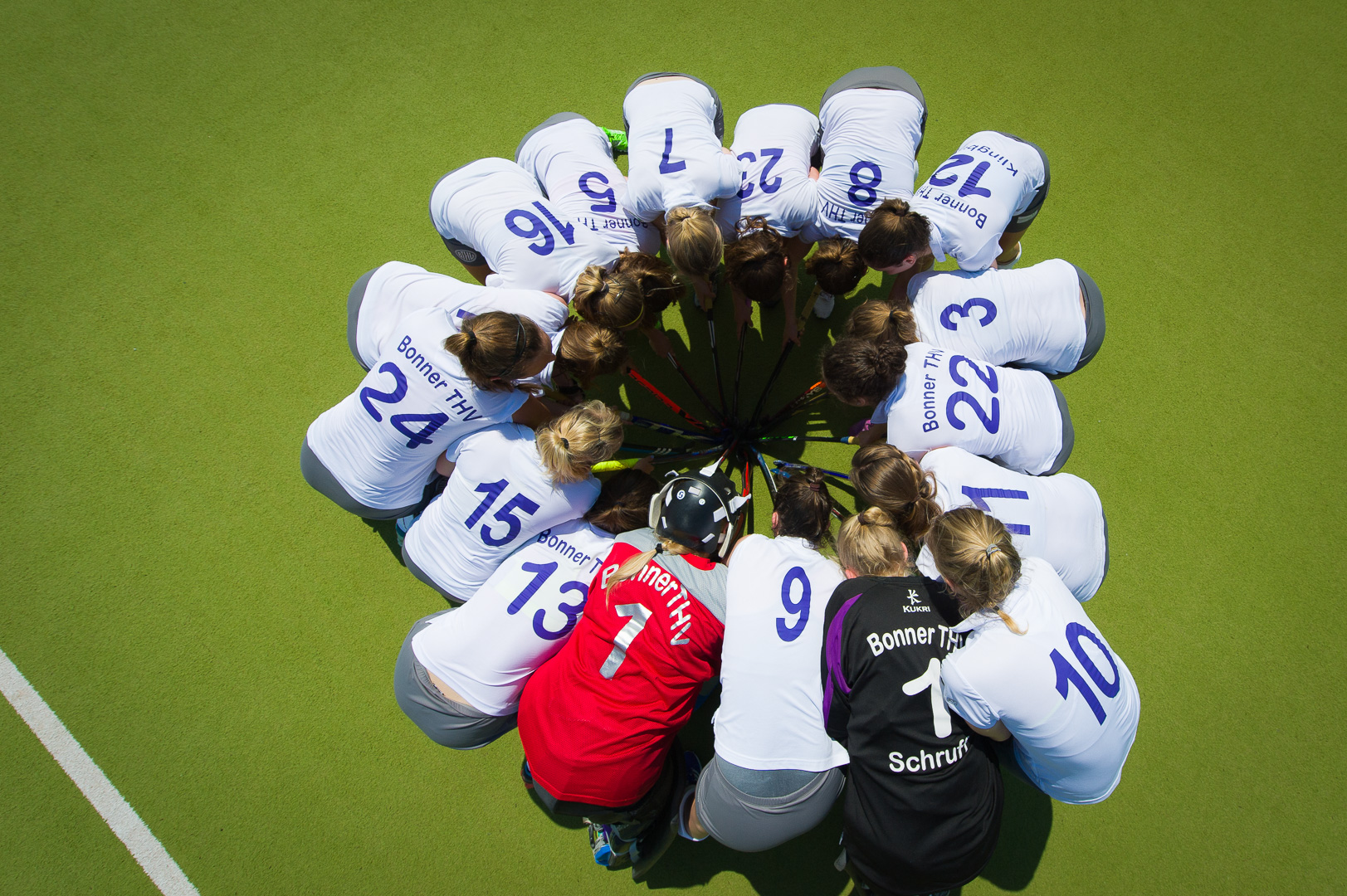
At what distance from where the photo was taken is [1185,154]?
5094 mm

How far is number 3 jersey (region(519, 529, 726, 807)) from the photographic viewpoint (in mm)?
2812

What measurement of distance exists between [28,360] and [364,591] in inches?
144

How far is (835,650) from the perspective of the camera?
9.08 feet

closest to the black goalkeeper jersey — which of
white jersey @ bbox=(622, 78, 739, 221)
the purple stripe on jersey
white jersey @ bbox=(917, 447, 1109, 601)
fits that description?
the purple stripe on jersey

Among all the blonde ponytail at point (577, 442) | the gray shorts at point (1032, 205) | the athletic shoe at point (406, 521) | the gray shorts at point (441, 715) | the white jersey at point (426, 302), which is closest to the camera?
the blonde ponytail at point (577, 442)

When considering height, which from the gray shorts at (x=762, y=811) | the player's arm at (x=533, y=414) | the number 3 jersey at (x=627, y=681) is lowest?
the gray shorts at (x=762, y=811)

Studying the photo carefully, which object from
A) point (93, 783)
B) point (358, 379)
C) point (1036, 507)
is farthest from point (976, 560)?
point (93, 783)

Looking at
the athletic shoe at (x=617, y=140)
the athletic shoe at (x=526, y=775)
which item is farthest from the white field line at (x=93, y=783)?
the athletic shoe at (x=617, y=140)

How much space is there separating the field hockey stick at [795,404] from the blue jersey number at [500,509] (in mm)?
2014

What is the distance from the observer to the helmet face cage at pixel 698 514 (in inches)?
122

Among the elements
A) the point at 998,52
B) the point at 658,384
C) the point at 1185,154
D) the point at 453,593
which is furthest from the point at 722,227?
the point at 1185,154

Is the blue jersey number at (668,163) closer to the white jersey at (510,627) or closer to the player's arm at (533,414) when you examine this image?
the player's arm at (533,414)

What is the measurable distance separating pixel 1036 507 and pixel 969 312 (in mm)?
1257

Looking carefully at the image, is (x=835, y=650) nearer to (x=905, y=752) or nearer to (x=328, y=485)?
(x=905, y=752)
